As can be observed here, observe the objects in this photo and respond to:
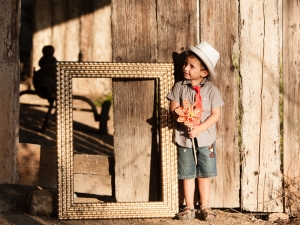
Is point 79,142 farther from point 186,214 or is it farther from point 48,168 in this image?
point 186,214

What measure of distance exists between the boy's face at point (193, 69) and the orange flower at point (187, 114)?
Answer: 0.74 ft

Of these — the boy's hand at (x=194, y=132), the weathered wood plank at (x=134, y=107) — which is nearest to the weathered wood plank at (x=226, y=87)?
the boy's hand at (x=194, y=132)

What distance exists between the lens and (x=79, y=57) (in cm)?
1162

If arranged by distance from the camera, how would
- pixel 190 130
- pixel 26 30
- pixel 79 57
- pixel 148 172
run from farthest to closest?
pixel 26 30
pixel 79 57
pixel 148 172
pixel 190 130

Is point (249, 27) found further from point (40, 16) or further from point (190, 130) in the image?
point (40, 16)

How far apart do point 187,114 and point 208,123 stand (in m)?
0.23

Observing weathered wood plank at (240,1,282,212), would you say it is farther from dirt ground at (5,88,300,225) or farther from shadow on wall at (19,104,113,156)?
shadow on wall at (19,104,113,156)

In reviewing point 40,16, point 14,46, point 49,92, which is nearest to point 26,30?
point 40,16

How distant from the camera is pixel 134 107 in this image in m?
5.95

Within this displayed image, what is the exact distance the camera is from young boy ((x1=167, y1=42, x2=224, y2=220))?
5.65 m

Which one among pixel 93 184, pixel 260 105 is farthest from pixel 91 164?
pixel 260 105

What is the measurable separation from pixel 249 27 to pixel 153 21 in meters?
0.78

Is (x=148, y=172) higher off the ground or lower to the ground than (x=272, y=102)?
lower

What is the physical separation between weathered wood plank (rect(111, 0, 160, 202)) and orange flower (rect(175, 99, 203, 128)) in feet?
1.40
